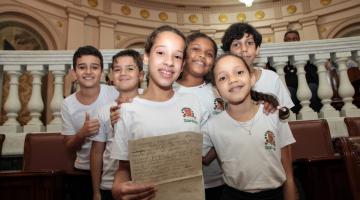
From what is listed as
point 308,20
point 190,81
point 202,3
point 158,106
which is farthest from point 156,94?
point 202,3

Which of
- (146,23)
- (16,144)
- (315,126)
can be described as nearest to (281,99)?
(315,126)

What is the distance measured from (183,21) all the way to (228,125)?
33.6 ft

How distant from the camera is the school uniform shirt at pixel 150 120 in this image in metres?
1.47

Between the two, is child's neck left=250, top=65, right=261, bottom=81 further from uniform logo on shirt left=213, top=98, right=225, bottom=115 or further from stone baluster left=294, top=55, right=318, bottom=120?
stone baluster left=294, top=55, right=318, bottom=120

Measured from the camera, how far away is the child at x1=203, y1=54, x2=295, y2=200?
1.63 m

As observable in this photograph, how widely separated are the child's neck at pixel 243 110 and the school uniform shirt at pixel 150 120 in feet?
0.94

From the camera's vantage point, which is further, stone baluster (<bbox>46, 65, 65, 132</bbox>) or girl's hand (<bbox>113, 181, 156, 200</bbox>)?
stone baluster (<bbox>46, 65, 65, 132</bbox>)

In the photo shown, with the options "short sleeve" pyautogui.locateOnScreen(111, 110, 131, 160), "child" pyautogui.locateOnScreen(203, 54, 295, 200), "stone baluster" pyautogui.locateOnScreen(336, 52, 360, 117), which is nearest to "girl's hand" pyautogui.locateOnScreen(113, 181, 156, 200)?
"short sleeve" pyautogui.locateOnScreen(111, 110, 131, 160)

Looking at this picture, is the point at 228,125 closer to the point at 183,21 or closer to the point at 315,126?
Answer: the point at 315,126

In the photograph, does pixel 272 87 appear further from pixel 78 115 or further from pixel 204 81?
pixel 78 115

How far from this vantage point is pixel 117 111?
1682 millimetres

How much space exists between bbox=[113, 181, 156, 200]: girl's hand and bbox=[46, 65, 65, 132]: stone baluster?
2.56 m

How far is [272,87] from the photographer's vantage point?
2260 mm

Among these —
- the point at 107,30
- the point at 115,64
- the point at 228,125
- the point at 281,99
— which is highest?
the point at 107,30
